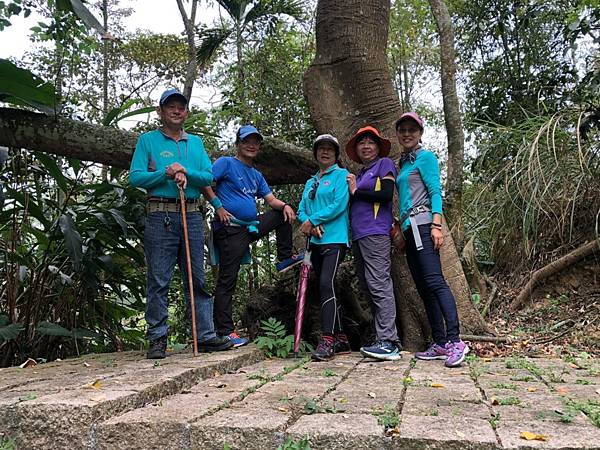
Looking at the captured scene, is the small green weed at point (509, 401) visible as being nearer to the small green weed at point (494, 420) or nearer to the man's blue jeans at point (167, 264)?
the small green weed at point (494, 420)

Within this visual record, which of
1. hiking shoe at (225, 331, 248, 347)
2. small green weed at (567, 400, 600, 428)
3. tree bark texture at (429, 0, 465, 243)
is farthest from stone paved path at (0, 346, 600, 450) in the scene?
tree bark texture at (429, 0, 465, 243)

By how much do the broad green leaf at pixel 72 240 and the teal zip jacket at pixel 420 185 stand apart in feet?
7.58

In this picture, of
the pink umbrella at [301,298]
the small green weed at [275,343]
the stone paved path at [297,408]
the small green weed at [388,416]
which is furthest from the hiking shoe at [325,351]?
the small green weed at [388,416]

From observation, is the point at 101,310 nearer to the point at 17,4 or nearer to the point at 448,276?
the point at 17,4

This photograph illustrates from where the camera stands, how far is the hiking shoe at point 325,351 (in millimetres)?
3773

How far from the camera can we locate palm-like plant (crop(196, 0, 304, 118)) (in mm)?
8750

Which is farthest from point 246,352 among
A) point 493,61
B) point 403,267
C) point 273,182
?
point 493,61

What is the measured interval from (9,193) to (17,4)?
5.49 feet

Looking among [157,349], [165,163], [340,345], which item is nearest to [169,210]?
[165,163]

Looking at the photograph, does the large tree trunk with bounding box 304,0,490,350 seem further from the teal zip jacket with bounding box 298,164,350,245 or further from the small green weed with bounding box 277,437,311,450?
the small green weed with bounding box 277,437,311,450

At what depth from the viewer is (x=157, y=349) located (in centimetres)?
371

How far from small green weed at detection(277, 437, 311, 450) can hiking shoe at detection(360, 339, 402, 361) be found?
6.16 feet

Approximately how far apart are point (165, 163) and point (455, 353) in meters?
2.28

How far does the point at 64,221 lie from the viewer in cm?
408
